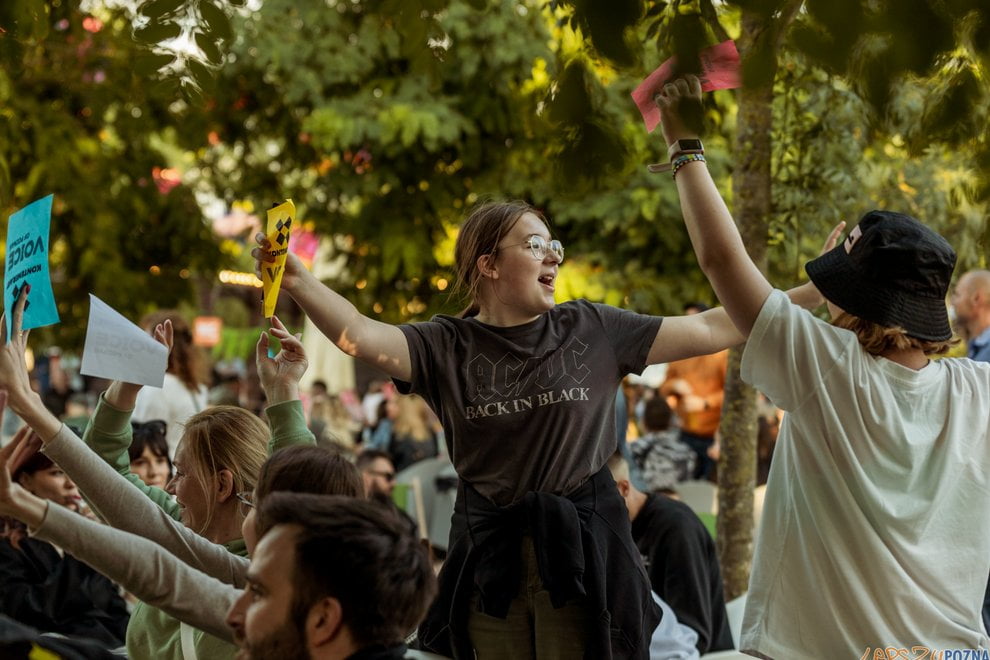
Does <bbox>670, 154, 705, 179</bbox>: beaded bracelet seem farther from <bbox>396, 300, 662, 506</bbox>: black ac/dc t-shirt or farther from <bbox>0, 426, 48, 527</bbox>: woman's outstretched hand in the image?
<bbox>0, 426, 48, 527</bbox>: woman's outstretched hand

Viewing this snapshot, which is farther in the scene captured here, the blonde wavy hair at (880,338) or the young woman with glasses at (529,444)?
the young woman with glasses at (529,444)

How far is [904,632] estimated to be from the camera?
266cm

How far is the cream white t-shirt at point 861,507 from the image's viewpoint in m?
2.65

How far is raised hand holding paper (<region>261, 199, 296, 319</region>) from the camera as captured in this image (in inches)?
120

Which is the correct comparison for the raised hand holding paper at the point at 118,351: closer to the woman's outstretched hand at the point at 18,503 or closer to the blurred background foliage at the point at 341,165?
the woman's outstretched hand at the point at 18,503

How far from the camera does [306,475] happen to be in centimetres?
273

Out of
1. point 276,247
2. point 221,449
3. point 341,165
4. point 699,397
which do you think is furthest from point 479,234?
point 341,165

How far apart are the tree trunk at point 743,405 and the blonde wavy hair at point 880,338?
116 inches

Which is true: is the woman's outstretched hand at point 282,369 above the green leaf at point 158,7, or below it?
below

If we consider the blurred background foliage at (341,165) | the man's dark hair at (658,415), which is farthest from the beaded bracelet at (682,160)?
the man's dark hair at (658,415)

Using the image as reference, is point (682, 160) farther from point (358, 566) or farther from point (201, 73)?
point (201, 73)

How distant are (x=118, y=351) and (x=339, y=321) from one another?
0.55 metres

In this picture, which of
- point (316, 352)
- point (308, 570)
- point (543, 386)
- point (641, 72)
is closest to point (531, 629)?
point (543, 386)

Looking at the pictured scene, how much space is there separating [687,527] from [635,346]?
182 centimetres
